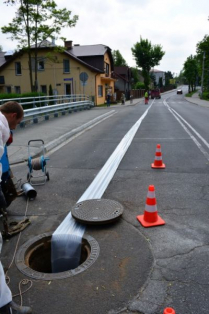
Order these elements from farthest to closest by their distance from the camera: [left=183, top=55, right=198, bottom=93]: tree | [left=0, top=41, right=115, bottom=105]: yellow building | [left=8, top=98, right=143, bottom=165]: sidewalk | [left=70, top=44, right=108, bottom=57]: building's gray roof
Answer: [left=183, top=55, right=198, bottom=93]: tree < [left=70, top=44, right=108, bottom=57]: building's gray roof < [left=0, top=41, right=115, bottom=105]: yellow building < [left=8, top=98, right=143, bottom=165]: sidewalk

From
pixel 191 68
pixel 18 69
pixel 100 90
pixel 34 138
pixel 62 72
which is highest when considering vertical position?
pixel 191 68

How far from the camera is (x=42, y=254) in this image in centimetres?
370

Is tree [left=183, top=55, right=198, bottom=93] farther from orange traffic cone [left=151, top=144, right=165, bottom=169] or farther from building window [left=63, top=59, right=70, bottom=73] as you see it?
orange traffic cone [left=151, top=144, right=165, bottom=169]

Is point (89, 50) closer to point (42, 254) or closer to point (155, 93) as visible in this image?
point (155, 93)

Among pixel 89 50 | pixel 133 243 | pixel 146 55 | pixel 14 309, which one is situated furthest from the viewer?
pixel 146 55

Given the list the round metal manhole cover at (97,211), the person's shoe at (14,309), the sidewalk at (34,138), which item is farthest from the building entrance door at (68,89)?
the person's shoe at (14,309)

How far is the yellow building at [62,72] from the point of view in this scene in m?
37.2

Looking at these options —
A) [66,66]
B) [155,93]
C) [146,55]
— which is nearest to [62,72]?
[66,66]

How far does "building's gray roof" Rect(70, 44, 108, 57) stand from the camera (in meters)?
39.1

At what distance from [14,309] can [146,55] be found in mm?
81317

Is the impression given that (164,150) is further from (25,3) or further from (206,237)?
(25,3)

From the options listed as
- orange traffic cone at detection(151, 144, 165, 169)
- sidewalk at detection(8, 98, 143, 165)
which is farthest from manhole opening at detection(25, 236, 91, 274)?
orange traffic cone at detection(151, 144, 165, 169)

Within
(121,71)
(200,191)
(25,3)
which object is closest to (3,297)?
(200,191)

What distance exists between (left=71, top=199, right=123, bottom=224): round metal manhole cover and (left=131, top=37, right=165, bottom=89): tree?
7638 cm
